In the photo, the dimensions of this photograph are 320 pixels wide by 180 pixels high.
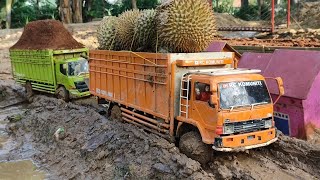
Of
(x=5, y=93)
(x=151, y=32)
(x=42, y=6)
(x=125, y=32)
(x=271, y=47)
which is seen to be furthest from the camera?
(x=42, y=6)

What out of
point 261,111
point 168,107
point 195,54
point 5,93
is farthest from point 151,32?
point 5,93

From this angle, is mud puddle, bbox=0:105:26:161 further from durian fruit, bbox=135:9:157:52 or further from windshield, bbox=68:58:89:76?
durian fruit, bbox=135:9:157:52

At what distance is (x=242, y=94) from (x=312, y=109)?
7.82 ft

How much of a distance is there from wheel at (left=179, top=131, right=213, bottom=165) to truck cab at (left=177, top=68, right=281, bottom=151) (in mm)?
281

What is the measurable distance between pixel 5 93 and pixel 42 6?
778 inches

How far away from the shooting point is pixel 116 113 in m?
10.3

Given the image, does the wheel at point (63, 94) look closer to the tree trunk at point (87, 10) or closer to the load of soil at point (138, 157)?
the load of soil at point (138, 157)

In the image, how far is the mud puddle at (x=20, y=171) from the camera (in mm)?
8633

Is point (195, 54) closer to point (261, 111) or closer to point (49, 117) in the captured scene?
point (261, 111)

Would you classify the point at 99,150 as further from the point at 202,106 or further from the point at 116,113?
the point at 202,106

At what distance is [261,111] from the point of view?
6.99 meters

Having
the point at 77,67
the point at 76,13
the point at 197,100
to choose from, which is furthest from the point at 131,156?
the point at 76,13

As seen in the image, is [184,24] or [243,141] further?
[184,24]

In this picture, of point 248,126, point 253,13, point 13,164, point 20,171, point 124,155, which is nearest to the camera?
point 248,126
